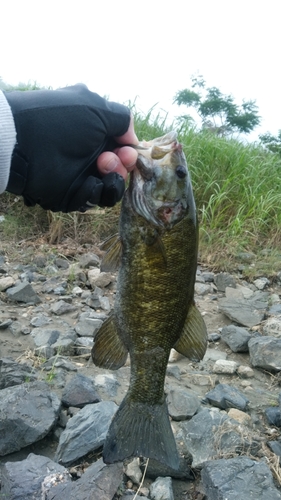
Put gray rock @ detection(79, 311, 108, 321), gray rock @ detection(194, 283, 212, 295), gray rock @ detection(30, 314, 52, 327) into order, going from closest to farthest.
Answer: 1. gray rock @ detection(30, 314, 52, 327)
2. gray rock @ detection(79, 311, 108, 321)
3. gray rock @ detection(194, 283, 212, 295)

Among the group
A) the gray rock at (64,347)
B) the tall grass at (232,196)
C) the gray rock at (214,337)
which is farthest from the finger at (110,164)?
the tall grass at (232,196)

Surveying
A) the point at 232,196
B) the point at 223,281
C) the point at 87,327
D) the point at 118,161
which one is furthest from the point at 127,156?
the point at 232,196

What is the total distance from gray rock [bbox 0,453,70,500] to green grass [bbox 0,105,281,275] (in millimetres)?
3881

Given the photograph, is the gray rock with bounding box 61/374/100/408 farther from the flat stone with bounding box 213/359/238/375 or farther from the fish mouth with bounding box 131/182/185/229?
the fish mouth with bounding box 131/182/185/229

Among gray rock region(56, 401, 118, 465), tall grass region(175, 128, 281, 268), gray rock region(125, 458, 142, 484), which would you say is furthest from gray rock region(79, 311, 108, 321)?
tall grass region(175, 128, 281, 268)

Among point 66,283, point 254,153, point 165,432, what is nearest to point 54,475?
point 165,432

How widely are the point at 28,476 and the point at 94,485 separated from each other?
11.0 inches

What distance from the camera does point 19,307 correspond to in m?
4.26

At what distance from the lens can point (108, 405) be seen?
260 cm

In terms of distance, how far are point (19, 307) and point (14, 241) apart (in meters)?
2.05

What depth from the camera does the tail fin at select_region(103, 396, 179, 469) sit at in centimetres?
205

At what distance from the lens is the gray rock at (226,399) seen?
289 centimetres

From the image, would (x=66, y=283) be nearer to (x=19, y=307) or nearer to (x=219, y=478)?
(x=19, y=307)

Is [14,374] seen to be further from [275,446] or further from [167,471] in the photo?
[275,446]
